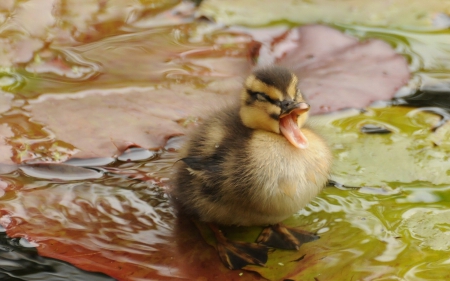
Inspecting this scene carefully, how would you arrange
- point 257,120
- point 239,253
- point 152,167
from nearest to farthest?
point 239,253 → point 257,120 → point 152,167

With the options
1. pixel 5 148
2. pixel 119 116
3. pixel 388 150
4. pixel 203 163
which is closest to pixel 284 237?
pixel 203 163

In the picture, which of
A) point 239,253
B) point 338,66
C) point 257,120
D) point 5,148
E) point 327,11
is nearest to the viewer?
point 239,253

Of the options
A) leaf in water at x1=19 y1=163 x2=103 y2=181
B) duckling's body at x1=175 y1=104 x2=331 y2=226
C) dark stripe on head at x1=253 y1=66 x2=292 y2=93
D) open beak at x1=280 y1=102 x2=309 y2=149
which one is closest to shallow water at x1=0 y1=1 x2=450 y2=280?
leaf in water at x1=19 y1=163 x2=103 y2=181

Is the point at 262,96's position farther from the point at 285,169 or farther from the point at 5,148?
the point at 5,148

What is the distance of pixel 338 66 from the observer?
2.85m

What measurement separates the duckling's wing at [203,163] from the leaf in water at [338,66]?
27.4 inches

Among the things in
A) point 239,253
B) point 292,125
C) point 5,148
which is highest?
point 292,125

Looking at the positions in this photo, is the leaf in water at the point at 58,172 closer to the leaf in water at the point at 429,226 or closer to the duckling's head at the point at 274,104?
the duckling's head at the point at 274,104

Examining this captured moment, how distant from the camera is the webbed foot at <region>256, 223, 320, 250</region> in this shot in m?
1.95

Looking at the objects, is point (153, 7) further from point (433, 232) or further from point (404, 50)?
point (433, 232)

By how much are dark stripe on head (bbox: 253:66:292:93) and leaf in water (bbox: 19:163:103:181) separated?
27.4 inches

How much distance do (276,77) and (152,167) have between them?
2.08 ft

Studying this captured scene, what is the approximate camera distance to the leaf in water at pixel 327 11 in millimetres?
3418

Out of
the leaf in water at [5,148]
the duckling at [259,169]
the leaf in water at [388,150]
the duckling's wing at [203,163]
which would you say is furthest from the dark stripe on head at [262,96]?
the leaf in water at [5,148]
